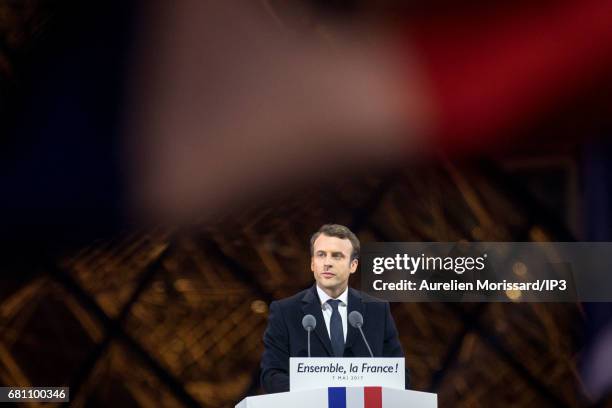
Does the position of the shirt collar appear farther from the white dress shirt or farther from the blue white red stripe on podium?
the blue white red stripe on podium

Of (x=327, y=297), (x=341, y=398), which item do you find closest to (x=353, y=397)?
(x=341, y=398)

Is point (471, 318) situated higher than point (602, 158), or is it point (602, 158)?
point (602, 158)

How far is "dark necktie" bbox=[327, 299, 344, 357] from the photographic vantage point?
364 cm

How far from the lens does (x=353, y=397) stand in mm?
2916

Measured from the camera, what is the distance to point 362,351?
11.9 ft

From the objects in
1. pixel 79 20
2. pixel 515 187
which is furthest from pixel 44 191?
pixel 515 187

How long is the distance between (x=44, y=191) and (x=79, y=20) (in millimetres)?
880

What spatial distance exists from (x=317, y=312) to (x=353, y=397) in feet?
2.83

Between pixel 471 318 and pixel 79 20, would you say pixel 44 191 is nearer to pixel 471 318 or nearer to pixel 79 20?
pixel 79 20

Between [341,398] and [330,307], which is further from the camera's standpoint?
[330,307]

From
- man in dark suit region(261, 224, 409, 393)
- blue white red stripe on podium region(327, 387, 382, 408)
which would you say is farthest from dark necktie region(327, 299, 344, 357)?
blue white red stripe on podium region(327, 387, 382, 408)

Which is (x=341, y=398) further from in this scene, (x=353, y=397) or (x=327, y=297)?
(x=327, y=297)

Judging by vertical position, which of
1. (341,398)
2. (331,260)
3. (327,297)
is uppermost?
(331,260)

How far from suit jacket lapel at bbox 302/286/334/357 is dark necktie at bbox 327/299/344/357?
0.03m
